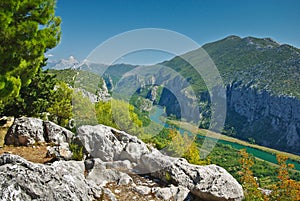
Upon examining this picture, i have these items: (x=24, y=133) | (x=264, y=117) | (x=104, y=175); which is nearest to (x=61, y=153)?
(x=104, y=175)

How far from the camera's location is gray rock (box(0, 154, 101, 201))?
4688mm

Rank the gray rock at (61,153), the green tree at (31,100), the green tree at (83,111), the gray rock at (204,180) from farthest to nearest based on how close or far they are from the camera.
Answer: the green tree at (83,111) < the green tree at (31,100) < the gray rock at (61,153) < the gray rock at (204,180)

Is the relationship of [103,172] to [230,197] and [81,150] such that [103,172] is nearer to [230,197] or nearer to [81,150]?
[81,150]

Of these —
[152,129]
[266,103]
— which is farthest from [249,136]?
[152,129]

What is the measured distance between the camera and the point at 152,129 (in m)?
17.0

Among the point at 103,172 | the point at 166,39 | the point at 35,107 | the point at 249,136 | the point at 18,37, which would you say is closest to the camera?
the point at 18,37

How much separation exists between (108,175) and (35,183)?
3.93m

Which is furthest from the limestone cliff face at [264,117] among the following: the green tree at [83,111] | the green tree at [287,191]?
the green tree at [287,191]

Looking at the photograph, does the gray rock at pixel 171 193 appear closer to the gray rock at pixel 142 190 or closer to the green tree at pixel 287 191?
the gray rock at pixel 142 190

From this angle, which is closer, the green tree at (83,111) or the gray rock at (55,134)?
the gray rock at (55,134)

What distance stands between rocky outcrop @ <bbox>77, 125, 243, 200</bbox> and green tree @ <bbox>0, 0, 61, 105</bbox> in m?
3.48

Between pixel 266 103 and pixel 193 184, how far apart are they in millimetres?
172166

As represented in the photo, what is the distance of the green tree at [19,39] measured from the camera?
7113 millimetres

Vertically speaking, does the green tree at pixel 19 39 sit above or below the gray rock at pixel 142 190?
above
